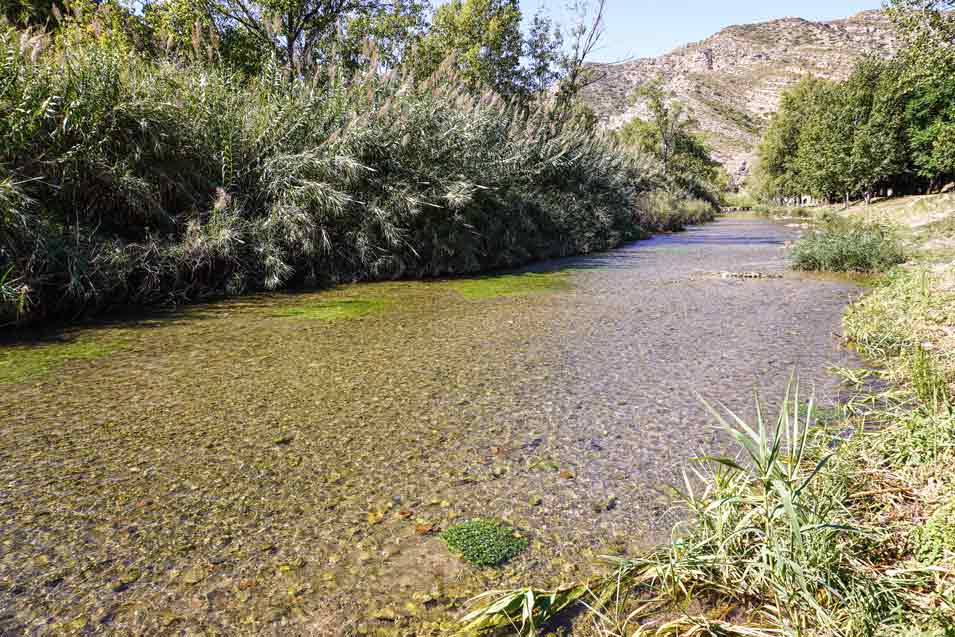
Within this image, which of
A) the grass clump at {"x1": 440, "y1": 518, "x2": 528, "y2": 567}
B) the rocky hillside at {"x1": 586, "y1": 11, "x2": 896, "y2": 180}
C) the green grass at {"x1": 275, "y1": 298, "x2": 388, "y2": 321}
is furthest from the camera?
the rocky hillside at {"x1": 586, "y1": 11, "x2": 896, "y2": 180}

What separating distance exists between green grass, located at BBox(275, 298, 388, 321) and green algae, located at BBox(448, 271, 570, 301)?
137cm

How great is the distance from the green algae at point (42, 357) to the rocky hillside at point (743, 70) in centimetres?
9663

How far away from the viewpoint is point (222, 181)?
7750 mm

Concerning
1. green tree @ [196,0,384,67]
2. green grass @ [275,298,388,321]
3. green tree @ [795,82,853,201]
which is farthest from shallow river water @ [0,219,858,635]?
green tree @ [795,82,853,201]

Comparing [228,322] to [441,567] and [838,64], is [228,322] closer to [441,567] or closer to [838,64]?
[441,567]

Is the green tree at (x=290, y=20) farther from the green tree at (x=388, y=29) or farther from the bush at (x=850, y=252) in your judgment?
the bush at (x=850, y=252)

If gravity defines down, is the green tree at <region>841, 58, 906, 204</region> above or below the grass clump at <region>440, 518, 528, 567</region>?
above

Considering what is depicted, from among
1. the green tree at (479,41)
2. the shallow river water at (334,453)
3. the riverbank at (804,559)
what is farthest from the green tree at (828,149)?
the riverbank at (804,559)

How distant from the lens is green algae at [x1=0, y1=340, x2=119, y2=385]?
→ 4.20 meters

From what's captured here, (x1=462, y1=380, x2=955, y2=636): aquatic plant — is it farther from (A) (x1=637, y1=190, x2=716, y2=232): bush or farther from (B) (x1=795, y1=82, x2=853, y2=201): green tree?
(B) (x1=795, y1=82, x2=853, y2=201): green tree

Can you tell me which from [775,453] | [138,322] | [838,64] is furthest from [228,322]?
[838,64]

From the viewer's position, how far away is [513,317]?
21.4 ft

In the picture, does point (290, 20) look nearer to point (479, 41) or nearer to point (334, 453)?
point (479, 41)

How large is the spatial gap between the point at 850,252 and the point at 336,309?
27.5 ft
